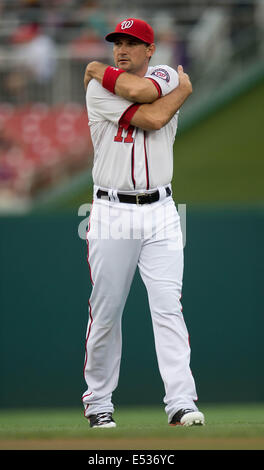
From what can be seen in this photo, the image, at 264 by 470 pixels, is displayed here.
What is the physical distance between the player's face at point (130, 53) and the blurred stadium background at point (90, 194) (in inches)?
123

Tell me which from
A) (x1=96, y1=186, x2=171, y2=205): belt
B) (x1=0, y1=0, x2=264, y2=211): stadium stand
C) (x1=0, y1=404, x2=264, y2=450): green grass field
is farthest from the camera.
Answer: (x1=0, y1=0, x2=264, y2=211): stadium stand

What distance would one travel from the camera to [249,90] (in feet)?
38.0

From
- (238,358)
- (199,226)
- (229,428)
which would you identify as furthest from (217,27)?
(229,428)

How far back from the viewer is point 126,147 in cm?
552

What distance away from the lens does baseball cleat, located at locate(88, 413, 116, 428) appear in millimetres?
5515

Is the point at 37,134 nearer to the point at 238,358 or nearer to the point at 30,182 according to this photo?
the point at 30,182

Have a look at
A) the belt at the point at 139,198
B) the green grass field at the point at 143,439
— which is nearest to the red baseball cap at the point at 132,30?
the belt at the point at 139,198

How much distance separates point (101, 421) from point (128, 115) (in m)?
1.76

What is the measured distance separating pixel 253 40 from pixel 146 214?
6201 millimetres

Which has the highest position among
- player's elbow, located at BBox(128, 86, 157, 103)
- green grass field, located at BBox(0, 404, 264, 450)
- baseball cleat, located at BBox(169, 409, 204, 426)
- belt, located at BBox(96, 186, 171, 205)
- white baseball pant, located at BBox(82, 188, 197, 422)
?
player's elbow, located at BBox(128, 86, 157, 103)

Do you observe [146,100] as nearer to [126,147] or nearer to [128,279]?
[126,147]

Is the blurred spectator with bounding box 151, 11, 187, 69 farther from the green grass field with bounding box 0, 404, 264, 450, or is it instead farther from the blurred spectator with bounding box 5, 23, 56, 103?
the green grass field with bounding box 0, 404, 264, 450

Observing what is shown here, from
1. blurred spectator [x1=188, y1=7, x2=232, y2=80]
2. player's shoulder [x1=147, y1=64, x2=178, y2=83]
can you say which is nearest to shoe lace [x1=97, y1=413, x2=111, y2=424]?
player's shoulder [x1=147, y1=64, x2=178, y2=83]

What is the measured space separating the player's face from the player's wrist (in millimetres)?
128
